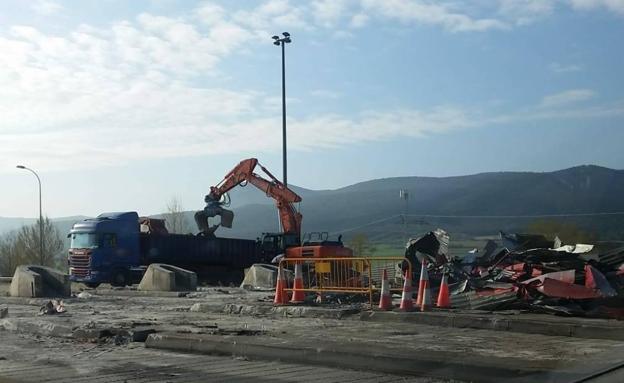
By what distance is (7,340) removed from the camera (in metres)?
13.4

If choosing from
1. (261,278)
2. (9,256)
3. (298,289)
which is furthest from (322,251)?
(9,256)

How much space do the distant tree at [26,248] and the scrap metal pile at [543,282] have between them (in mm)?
61264

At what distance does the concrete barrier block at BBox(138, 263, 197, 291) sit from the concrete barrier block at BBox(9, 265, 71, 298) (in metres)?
3.03

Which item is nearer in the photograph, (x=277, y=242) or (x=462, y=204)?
(x=277, y=242)

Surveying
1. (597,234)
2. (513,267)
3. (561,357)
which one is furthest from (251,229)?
(561,357)

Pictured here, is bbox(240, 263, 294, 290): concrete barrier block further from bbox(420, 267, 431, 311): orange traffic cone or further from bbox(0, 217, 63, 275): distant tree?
bbox(0, 217, 63, 275): distant tree

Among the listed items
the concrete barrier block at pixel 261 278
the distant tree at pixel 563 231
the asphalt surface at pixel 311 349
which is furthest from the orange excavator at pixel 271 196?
the asphalt surface at pixel 311 349

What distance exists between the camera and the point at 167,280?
26.5m

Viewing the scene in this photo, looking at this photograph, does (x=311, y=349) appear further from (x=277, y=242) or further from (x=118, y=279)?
(x=277, y=242)

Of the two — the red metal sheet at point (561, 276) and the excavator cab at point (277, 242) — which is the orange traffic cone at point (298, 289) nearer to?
the red metal sheet at point (561, 276)

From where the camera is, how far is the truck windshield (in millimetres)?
34625

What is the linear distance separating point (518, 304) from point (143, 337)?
6.87 m

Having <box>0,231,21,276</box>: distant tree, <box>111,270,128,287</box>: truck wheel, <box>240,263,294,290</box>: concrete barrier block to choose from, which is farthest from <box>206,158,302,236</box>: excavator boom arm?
<box>0,231,21,276</box>: distant tree

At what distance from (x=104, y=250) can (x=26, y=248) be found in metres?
44.7
